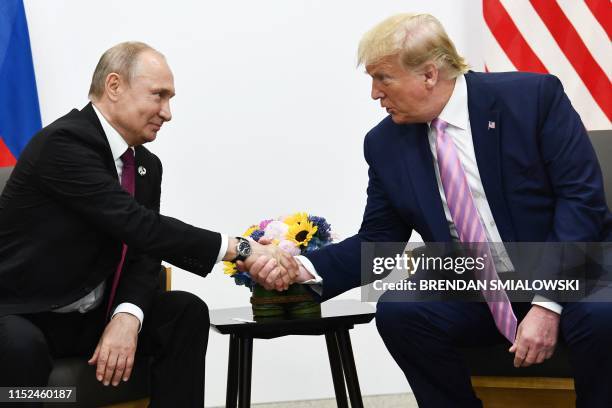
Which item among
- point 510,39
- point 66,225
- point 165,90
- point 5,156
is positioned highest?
point 510,39

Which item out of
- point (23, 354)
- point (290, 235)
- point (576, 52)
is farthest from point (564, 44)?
point (23, 354)

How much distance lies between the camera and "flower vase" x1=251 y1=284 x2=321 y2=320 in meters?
2.87

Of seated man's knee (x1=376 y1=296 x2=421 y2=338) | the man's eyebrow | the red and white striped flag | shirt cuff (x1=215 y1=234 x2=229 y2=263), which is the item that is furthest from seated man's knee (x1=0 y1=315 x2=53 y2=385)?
the red and white striped flag

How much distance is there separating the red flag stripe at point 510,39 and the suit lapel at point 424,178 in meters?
1.37

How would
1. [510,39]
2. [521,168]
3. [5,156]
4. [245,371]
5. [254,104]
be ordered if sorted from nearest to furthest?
[521,168]
[245,371]
[5,156]
[510,39]
[254,104]

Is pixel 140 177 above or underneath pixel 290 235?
above

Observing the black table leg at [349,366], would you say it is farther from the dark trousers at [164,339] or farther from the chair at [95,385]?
the chair at [95,385]

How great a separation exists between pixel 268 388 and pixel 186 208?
0.98m

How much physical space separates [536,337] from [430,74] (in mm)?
881

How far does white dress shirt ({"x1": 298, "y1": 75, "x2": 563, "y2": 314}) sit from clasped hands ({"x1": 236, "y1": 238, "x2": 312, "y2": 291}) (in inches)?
20.8

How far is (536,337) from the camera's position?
7.87ft

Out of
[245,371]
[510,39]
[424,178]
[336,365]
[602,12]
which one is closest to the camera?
[424,178]

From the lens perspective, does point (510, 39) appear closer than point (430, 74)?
No

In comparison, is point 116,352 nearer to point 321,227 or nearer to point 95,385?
point 95,385
